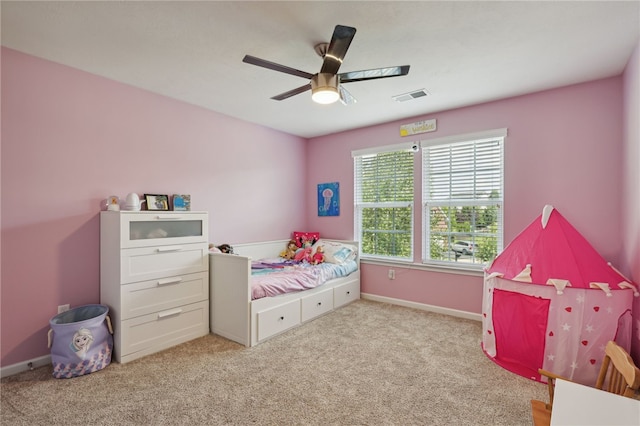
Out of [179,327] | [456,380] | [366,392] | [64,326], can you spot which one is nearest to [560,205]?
[456,380]

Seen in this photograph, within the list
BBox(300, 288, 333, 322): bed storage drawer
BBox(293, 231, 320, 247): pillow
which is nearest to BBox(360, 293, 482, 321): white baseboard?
BBox(300, 288, 333, 322): bed storage drawer

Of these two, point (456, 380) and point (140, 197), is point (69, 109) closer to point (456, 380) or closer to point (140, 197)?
point (140, 197)

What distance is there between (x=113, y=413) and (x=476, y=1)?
334cm

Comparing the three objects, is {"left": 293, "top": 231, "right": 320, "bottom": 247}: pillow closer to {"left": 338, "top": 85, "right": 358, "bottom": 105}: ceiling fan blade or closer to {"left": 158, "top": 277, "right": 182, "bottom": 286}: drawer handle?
{"left": 158, "top": 277, "right": 182, "bottom": 286}: drawer handle

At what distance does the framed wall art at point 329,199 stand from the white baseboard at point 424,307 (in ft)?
4.43

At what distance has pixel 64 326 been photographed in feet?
7.48

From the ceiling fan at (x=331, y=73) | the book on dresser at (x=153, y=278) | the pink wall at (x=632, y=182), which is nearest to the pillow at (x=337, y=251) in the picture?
the book on dresser at (x=153, y=278)

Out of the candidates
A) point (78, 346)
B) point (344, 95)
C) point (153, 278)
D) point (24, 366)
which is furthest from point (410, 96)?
point (24, 366)

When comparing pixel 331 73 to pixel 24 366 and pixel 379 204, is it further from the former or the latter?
pixel 24 366

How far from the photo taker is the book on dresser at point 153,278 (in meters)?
2.53

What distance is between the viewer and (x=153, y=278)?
2.69 meters

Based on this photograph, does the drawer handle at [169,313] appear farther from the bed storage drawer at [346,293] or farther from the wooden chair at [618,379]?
the wooden chair at [618,379]

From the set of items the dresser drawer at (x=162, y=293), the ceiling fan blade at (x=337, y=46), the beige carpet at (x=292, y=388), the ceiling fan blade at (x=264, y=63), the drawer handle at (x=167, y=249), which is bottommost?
the beige carpet at (x=292, y=388)

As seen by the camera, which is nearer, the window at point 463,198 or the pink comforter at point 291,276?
the pink comforter at point 291,276
